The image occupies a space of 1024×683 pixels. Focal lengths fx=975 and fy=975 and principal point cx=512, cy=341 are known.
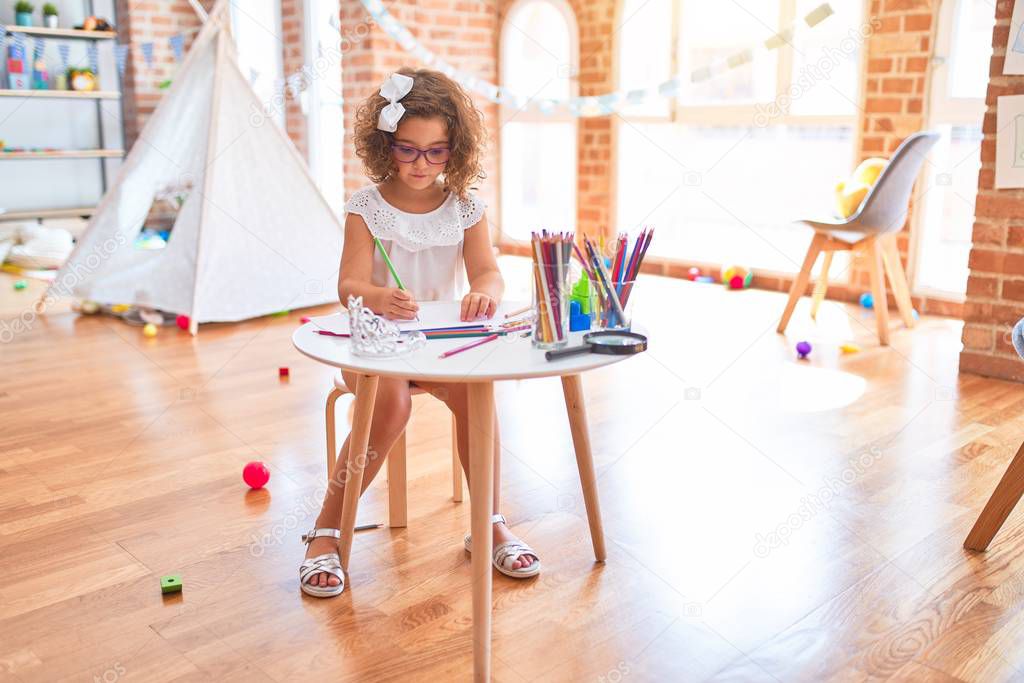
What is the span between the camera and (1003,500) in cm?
170

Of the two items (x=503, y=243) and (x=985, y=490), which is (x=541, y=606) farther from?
(x=503, y=243)

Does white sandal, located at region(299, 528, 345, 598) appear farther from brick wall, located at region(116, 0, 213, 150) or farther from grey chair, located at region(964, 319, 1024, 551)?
brick wall, located at region(116, 0, 213, 150)

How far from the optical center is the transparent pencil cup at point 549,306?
1327 mm

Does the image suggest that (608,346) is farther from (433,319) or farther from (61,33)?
(61,33)

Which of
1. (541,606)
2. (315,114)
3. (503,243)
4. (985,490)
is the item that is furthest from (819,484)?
(315,114)

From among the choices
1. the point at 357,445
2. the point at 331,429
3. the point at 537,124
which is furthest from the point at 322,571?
the point at 537,124

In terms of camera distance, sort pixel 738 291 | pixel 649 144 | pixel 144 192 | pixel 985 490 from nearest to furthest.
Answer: pixel 985 490 → pixel 144 192 → pixel 738 291 → pixel 649 144

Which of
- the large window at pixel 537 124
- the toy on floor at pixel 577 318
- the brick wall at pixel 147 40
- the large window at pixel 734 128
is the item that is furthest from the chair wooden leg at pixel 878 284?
the brick wall at pixel 147 40

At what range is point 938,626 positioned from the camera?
1.48m

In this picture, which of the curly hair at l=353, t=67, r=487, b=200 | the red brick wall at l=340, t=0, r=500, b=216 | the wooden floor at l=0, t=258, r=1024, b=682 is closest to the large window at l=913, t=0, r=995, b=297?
the wooden floor at l=0, t=258, r=1024, b=682

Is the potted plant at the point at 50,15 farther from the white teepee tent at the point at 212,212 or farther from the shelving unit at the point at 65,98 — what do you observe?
the white teepee tent at the point at 212,212

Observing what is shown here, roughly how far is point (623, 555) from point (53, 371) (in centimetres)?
210

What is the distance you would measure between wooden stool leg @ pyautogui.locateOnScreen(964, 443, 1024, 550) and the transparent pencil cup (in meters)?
0.90

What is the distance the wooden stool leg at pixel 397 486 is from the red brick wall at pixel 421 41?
3.17 meters
